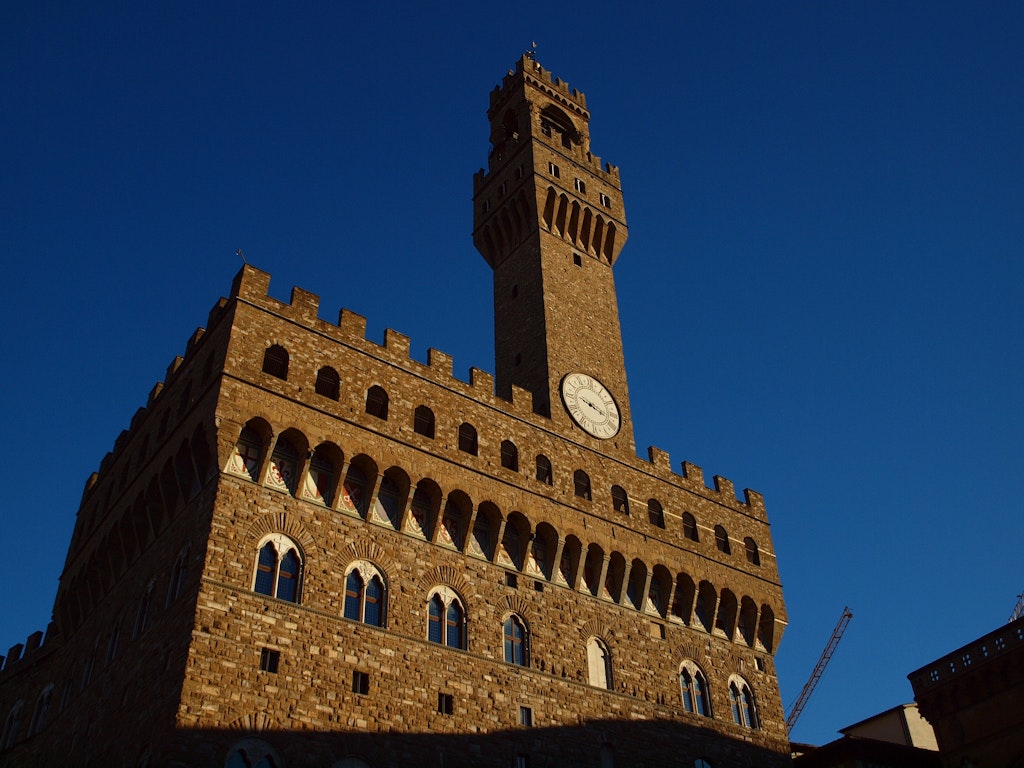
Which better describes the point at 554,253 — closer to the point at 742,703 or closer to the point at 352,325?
the point at 352,325

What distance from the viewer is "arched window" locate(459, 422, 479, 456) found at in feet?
94.6

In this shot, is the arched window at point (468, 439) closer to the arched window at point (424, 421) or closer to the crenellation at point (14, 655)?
the arched window at point (424, 421)

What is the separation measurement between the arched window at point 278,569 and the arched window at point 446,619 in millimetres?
3658

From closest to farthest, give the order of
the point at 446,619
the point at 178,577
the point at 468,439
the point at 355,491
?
the point at 178,577 < the point at 446,619 < the point at 355,491 < the point at 468,439

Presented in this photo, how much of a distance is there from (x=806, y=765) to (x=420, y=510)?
47.8ft

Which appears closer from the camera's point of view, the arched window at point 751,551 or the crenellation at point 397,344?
the crenellation at point 397,344

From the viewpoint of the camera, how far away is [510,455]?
2978cm

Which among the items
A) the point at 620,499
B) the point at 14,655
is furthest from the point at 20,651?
the point at 620,499

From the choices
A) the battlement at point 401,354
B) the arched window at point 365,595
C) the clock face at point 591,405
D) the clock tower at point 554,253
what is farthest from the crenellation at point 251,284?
the clock face at point 591,405

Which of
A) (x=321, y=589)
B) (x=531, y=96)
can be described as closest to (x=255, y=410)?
(x=321, y=589)

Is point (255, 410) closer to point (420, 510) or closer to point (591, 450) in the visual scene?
point (420, 510)

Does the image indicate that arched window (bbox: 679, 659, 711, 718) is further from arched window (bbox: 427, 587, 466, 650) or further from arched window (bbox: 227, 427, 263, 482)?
arched window (bbox: 227, 427, 263, 482)

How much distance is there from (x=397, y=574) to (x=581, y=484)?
301 inches

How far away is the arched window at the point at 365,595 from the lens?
2436cm
